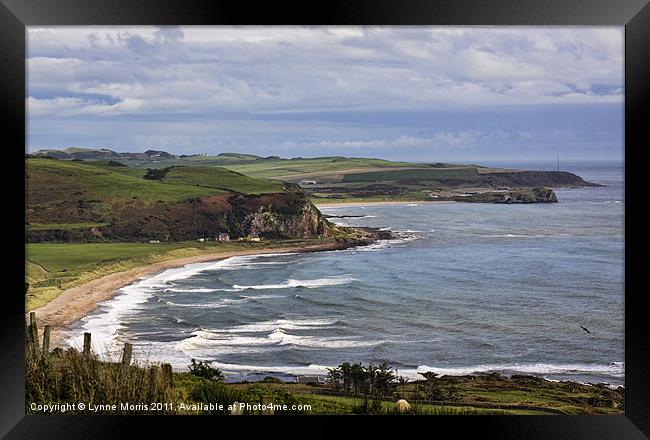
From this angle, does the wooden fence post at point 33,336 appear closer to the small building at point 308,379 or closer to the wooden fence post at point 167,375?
the wooden fence post at point 167,375

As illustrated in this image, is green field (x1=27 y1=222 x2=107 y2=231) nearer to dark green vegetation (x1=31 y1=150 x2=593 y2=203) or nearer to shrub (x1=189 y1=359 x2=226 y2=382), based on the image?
dark green vegetation (x1=31 y1=150 x2=593 y2=203)

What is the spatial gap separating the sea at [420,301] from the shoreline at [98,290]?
0.19 ft

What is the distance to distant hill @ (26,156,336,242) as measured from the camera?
6.20 meters

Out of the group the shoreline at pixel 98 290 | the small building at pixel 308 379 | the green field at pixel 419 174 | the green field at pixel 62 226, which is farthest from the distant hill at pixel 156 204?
the small building at pixel 308 379

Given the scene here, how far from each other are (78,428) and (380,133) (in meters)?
3.39

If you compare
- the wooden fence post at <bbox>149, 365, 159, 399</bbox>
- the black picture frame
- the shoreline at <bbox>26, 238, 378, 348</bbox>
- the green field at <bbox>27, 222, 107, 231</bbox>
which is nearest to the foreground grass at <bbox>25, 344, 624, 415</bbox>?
the wooden fence post at <bbox>149, 365, 159, 399</bbox>

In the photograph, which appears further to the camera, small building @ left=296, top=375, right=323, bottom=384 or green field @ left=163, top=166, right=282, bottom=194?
green field @ left=163, top=166, right=282, bottom=194

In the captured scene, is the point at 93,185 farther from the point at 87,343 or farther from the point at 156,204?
the point at 87,343
